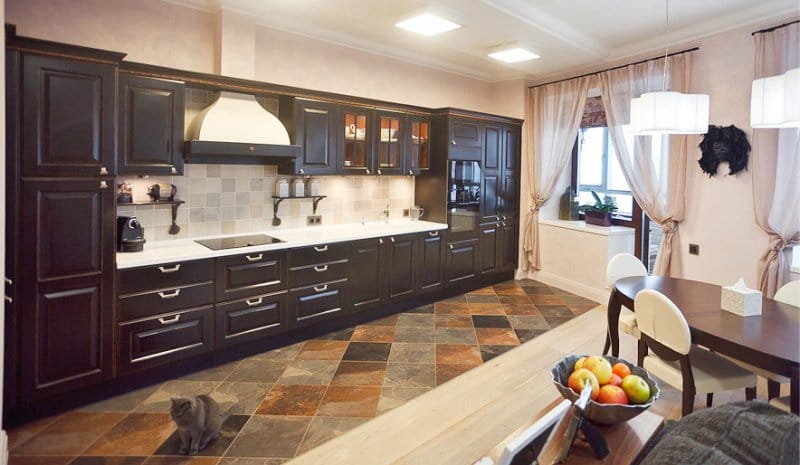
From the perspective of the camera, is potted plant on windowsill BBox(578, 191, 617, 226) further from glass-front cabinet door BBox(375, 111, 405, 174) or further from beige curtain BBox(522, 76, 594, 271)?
glass-front cabinet door BBox(375, 111, 405, 174)

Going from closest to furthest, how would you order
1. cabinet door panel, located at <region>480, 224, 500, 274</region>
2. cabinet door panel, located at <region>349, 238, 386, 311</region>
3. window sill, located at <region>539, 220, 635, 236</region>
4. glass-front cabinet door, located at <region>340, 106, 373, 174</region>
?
cabinet door panel, located at <region>349, 238, 386, 311</region>, glass-front cabinet door, located at <region>340, 106, 373, 174</region>, window sill, located at <region>539, 220, 635, 236</region>, cabinet door panel, located at <region>480, 224, 500, 274</region>

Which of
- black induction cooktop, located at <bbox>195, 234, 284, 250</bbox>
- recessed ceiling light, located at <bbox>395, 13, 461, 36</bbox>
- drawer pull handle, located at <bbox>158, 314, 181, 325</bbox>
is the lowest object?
drawer pull handle, located at <bbox>158, 314, 181, 325</bbox>

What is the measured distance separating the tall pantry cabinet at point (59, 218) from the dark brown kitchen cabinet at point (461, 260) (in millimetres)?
3275

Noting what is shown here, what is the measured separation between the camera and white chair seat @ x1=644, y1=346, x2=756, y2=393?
231cm

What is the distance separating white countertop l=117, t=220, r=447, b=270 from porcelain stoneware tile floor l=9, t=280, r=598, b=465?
2.78 ft

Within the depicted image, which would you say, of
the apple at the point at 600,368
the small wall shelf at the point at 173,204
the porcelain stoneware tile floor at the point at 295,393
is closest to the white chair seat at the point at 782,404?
the apple at the point at 600,368

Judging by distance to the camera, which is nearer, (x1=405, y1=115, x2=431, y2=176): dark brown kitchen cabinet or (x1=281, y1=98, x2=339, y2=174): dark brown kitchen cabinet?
(x1=281, y1=98, x2=339, y2=174): dark brown kitchen cabinet

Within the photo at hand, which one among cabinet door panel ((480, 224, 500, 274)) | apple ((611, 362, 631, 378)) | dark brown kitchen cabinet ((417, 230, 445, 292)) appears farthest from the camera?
cabinet door panel ((480, 224, 500, 274))

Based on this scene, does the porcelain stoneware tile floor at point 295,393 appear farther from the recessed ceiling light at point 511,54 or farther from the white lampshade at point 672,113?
the recessed ceiling light at point 511,54

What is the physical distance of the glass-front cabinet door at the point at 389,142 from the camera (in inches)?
180

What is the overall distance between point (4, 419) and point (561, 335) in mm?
3942

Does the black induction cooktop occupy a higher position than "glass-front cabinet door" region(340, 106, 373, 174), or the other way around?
"glass-front cabinet door" region(340, 106, 373, 174)

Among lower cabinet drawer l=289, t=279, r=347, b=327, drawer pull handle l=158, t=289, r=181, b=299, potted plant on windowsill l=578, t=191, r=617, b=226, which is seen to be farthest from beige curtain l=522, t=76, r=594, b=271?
drawer pull handle l=158, t=289, r=181, b=299

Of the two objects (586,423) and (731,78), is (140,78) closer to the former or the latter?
(586,423)
